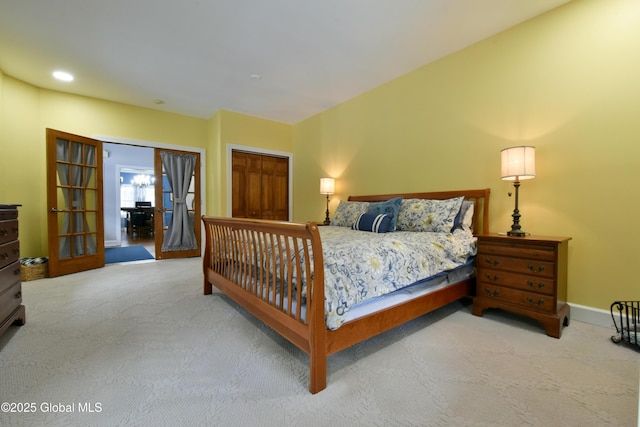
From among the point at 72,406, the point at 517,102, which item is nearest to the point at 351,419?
the point at 72,406

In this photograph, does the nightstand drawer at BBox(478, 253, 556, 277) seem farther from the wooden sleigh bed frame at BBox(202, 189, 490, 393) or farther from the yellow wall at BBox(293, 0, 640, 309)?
the yellow wall at BBox(293, 0, 640, 309)

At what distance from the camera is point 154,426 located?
3.79 ft

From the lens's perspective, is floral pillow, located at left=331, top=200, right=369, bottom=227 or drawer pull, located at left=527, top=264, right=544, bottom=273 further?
floral pillow, located at left=331, top=200, right=369, bottom=227

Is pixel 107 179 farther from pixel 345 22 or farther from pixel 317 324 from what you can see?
pixel 317 324

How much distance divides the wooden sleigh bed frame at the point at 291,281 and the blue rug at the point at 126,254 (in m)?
2.95

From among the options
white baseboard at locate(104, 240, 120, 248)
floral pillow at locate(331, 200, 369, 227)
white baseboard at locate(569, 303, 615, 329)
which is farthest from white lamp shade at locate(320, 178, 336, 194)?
white baseboard at locate(104, 240, 120, 248)

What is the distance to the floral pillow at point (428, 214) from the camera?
101 inches

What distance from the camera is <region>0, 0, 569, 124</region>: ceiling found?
2.25 metres

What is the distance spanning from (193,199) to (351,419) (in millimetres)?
4702

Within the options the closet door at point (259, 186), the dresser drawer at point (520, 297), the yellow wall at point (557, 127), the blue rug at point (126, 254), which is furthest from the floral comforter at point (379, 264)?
the blue rug at point (126, 254)

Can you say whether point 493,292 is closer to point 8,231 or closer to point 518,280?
point 518,280

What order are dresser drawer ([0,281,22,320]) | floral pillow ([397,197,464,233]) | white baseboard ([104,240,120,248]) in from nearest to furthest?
dresser drawer ([0,281,22,320]) → floral pillow ([397,197,464,233]) → white baseboard ([104,240,120,248])

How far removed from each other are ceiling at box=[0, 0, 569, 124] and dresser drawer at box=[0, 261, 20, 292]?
2.13 metres

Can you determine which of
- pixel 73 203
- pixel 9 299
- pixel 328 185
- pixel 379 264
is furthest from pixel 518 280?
pixel 73 203
